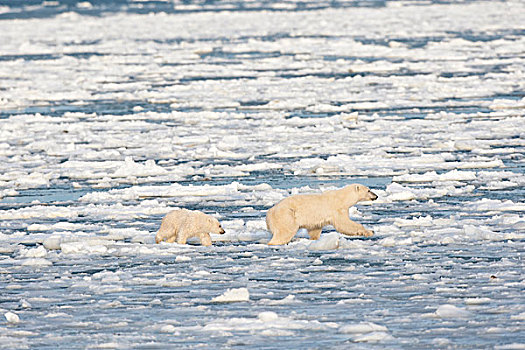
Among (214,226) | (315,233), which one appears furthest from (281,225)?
(214,226)

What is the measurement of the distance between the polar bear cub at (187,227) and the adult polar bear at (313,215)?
428 millimetres

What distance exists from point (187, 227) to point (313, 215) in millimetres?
920

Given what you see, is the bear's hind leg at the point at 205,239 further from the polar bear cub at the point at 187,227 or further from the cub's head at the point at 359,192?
the cub's head at the point at 359,192

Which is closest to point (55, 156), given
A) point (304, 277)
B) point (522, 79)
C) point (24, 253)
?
point (24, 253)

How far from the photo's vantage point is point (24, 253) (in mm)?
7742

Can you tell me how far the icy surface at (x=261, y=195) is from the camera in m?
6.00

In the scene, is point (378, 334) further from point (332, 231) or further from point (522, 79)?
point (522, 79)

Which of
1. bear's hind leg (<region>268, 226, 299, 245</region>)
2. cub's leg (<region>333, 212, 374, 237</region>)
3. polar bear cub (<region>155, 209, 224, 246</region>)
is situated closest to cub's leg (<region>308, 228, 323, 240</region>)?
cub's leg (<region>333, 212, 374, 237</region>)

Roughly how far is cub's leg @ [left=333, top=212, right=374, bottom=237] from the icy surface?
0.25ft

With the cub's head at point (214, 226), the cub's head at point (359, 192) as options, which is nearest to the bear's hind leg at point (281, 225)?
the cub's head at point (214, 226)

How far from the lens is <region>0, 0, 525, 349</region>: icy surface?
6000mm

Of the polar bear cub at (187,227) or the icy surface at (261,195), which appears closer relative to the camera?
the icy surface at (261,195)

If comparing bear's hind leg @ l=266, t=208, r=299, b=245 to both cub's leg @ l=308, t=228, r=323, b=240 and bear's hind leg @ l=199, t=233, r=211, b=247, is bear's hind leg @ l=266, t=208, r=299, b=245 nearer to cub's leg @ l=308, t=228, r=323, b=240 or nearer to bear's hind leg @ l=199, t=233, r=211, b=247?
cub's leg @ l=308, t=228, r=323, b=240

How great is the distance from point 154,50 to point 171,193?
58.6ft
